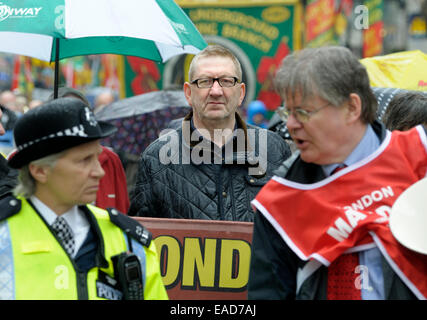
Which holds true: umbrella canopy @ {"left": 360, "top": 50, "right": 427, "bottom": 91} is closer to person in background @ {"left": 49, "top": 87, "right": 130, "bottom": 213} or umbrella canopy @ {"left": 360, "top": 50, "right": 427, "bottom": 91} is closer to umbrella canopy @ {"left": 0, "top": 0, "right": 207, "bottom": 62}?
umbrella canopy @ {"left": 0, "top": 0, "right": 207, "bottom": 62}

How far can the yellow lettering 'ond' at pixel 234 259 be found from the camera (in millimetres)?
4258

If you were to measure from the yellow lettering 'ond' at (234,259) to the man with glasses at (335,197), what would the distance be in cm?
116

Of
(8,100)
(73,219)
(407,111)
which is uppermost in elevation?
(407,111)

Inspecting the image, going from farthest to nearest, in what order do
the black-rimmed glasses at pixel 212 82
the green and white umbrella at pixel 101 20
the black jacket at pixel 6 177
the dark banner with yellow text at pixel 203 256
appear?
the black-rimmed glasses at pixel 212 82
the green and white umbrella at pixel 101 20
the dark banner with yellow text at pixel 203 256
the black jacket at pixel 6 177

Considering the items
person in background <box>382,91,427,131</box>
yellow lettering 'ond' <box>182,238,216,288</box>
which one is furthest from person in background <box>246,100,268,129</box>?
yellow lettering 'ond' <box>182,238,216,288</box>

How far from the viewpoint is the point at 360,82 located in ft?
9.84

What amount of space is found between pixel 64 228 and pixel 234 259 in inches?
59.7

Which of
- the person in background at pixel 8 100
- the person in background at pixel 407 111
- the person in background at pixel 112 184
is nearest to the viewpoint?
the person in background at pixel 407 111

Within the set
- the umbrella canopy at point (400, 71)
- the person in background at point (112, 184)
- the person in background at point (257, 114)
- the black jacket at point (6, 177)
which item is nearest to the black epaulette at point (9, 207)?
the black jacket at point (6, 177)

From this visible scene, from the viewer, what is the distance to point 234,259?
14.0 feet

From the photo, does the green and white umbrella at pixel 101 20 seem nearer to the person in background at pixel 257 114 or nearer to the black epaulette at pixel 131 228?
the black epaulette at pixel 131 228

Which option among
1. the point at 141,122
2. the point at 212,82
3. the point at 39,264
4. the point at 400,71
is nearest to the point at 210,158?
the point at 212,82

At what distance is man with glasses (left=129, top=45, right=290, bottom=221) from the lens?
14.8ft

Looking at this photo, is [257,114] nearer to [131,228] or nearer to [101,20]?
[101,20]
